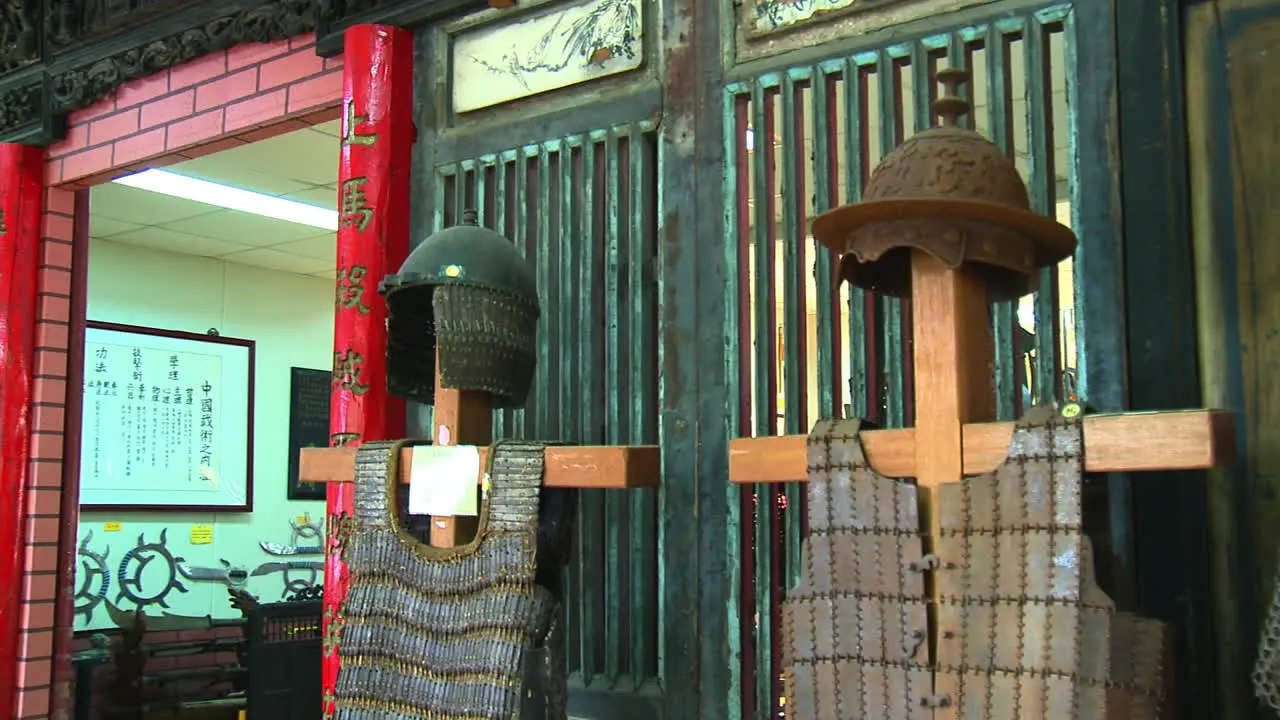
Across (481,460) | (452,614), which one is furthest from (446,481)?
(452,614)

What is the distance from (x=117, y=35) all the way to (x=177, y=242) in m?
3.28

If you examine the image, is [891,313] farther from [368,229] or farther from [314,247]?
[314,247]

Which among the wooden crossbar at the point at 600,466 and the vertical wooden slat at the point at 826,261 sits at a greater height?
the vertical wooden slat at the point at 826,261

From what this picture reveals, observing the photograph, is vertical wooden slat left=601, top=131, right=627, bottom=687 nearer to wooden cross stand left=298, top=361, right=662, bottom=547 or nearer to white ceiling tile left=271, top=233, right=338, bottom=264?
wooden cross stand left=298, top=361, right=662, bottom=547

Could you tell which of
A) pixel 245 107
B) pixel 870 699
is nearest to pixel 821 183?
pixel 870 699

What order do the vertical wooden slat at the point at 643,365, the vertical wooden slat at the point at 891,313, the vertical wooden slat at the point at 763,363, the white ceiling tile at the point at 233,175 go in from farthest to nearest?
the white ceiling tile at the point at 233,175, the vertical wooden slat at the point at 643,365, the vertical wooden slat at the point at 763,363, the vertical wooden slat at the point at 891,313

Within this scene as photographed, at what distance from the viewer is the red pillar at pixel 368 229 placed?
325 cm

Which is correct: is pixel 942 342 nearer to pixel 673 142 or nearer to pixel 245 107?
pixel 673 142

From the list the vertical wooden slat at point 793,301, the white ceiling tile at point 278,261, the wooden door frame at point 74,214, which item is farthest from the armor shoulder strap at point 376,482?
the white ceiling tile at point 278,261

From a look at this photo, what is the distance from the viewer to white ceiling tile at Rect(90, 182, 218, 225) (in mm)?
6195

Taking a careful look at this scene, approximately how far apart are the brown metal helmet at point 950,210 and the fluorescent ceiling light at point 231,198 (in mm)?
4703

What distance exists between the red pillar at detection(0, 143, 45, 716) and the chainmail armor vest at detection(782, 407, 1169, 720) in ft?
10.5

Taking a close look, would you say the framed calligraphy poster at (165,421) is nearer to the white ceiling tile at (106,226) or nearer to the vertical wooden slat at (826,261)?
the white ceiling tile at (106,226)

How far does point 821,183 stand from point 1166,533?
0.97 m
